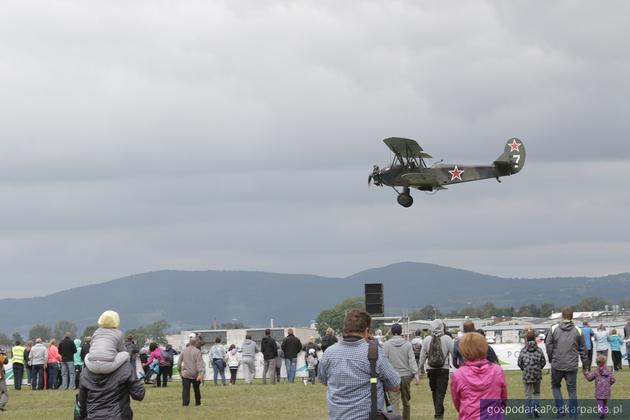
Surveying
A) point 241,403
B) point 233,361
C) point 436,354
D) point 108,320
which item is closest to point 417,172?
point 233,361

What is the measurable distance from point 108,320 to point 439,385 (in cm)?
904

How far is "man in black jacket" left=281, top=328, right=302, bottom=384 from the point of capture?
35938 mm

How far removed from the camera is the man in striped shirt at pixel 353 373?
1073cm

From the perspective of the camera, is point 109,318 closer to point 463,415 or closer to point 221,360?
point 463,415

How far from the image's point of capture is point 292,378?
36219 mm

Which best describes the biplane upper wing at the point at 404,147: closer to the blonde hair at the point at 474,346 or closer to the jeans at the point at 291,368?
the jeans at the point at 291,368

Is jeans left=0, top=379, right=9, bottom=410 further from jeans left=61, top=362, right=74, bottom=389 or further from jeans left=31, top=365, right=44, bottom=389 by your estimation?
jeans left=31, top=365, right=44, bottom=389

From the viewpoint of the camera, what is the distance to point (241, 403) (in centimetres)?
2630

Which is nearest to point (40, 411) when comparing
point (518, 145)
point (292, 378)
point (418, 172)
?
point (292, 378)

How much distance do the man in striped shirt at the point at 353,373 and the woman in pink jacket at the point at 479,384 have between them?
2.00ft

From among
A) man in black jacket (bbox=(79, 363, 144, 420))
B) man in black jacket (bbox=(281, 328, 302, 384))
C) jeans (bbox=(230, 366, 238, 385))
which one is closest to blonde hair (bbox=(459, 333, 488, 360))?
man in black jacket (bbox=(79, 363, 144, 420))

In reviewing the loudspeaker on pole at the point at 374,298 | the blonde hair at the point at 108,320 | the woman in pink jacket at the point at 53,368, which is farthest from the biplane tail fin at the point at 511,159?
the blonde hair at the point at 108,320

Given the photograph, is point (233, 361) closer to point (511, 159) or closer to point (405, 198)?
A: point (405, 198)

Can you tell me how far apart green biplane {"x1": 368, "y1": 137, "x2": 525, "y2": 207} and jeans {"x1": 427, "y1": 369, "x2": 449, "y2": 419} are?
82.6ft
